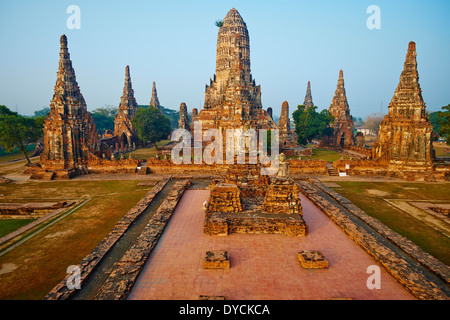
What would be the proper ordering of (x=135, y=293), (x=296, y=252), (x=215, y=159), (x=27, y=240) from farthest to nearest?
(x=215, y=159) < (x=27, y=240) < (x=296, y=252) < (x=135, y=293)

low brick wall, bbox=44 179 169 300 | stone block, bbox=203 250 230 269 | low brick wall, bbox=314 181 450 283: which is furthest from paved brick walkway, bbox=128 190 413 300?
low brick wall, bbox=44 179 169 300

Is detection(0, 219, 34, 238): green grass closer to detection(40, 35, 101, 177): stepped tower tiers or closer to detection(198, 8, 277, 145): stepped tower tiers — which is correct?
detection(40, 35, 101, 177): stepped tower tiers

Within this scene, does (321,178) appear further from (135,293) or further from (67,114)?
(67,114)

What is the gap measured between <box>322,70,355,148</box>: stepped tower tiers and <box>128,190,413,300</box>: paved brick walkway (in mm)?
33781

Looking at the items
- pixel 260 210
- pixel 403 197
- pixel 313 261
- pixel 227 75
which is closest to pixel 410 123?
pixel 403 197

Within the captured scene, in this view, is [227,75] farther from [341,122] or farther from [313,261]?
[313,261]

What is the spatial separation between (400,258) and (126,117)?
42.4m

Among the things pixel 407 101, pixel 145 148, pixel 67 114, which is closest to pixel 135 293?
pixel 67 114

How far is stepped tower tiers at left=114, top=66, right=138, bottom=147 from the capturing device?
43375mm

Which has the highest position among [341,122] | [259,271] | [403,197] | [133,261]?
[341,122]

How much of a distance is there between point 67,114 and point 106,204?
11.7 meters

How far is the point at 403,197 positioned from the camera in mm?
17734

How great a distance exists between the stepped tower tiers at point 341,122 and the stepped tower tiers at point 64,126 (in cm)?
3465
